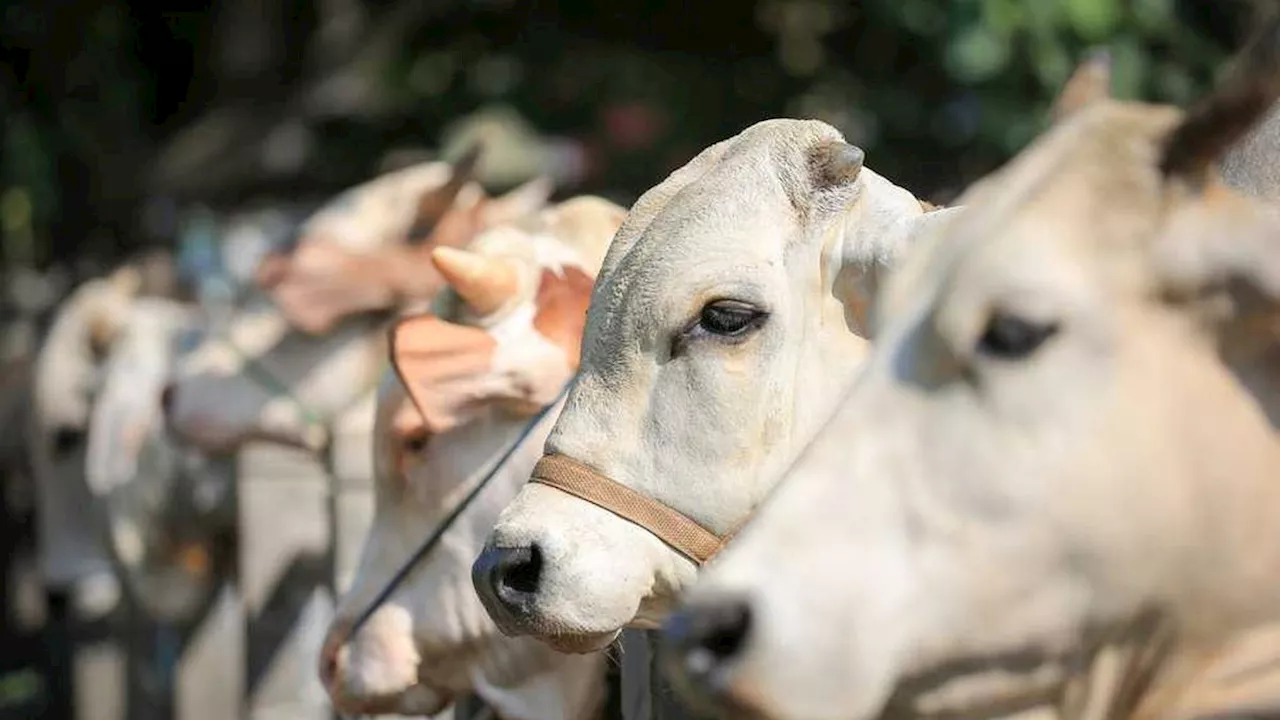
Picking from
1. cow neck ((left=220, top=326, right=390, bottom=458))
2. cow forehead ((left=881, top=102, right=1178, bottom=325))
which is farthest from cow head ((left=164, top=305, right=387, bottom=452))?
cow forehead ((left=881, top=102, right=1178, bottom=325))

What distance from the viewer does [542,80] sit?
39.8ft

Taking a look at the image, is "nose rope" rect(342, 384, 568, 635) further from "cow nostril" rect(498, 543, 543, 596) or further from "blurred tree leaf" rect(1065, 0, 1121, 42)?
"blurred tree leaf" rect(1065, 0, 1121, 42)

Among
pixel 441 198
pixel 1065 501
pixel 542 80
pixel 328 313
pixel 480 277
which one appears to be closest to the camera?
pixel 1065 501

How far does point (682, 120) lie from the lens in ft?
37.9

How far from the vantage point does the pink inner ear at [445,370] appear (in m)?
4.59

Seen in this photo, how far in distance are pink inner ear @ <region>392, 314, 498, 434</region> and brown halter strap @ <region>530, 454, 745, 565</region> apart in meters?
1.13

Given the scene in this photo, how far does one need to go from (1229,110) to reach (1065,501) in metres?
0.41

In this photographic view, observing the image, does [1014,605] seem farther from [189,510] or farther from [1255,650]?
A: [189,510]

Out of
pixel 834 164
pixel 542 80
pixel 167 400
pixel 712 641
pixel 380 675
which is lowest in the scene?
pixel 542 80

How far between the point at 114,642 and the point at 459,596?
569cm

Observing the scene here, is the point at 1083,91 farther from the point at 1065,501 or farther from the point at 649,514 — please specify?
the point at 649,514

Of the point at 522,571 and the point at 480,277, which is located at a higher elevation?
the point at 522,571

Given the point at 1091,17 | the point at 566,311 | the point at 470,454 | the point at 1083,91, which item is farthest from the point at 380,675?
the point at 1091,17

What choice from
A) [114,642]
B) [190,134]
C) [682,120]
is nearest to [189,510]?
[114,642]
